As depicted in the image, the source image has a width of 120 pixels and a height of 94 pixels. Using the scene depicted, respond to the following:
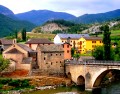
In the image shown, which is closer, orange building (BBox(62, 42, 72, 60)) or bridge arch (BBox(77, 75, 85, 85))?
bridge arch (BBox(77, 75, 85, 85))

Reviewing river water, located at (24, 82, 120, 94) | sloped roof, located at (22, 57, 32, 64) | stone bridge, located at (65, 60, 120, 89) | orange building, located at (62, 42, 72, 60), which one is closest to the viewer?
river water, located at (24, 82, 120, 94)

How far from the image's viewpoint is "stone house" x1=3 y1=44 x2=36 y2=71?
293 ft

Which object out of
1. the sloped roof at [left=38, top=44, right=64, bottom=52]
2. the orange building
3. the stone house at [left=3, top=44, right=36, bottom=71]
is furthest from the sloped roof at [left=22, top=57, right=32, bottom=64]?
the orange building

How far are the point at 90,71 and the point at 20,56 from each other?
68.3 ft

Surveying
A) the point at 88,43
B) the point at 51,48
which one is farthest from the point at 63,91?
the point at 88,43

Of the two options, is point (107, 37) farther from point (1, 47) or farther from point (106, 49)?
point (1, 47)

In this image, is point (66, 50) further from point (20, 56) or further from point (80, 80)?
point (80, 80)

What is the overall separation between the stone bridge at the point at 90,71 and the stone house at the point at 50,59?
3.78 meters

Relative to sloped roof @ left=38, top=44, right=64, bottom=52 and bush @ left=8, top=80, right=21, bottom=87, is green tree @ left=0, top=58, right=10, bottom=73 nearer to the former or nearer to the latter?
bush @ left=8, top=80, right=21, bottom=87

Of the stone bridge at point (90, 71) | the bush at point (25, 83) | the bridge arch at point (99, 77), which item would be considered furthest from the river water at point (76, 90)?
the bush at point (25, 83)

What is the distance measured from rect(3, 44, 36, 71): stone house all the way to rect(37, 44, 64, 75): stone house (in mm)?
2998

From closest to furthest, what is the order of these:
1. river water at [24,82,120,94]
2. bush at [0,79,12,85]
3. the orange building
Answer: river water at [24,82,120,94], bush at [0,79,12,85], the orange building

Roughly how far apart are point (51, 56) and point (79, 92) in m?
16.4

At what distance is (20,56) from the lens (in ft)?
298
